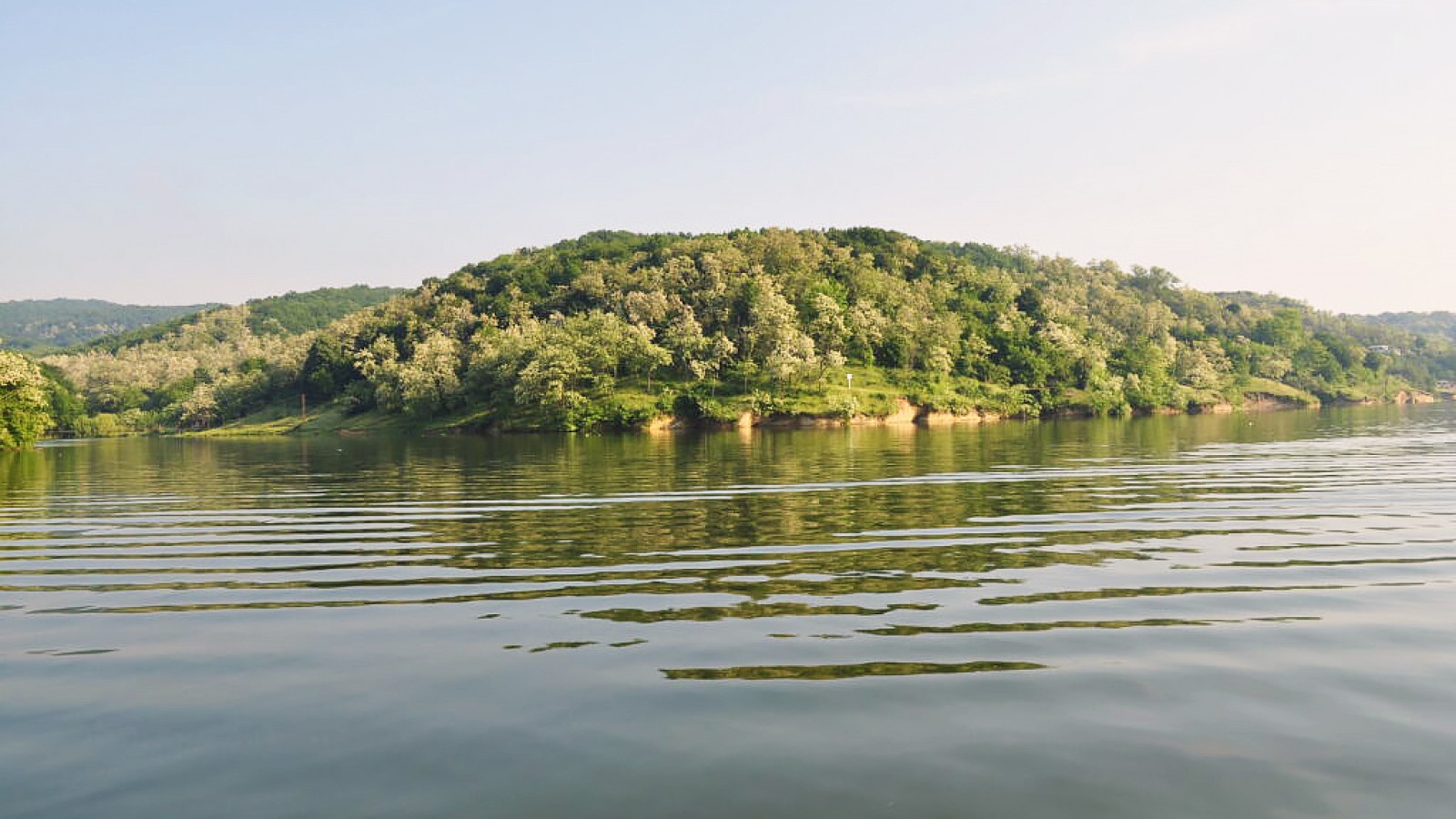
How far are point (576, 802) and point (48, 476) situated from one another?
56.7 m

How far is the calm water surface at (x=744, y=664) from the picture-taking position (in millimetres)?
7160

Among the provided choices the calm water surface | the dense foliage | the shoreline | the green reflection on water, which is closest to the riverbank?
the shoreline

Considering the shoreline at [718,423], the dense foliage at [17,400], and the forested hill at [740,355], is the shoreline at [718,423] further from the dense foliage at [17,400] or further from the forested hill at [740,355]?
the dense foliage at [17,400]

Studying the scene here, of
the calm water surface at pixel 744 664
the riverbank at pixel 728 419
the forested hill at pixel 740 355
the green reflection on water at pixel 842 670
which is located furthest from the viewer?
the forested hill at pixel 740 355

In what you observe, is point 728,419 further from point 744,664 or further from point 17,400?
point 744,664

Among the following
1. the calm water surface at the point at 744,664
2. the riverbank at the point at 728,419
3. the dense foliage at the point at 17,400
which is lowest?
the calm water surface at the point at 744,664

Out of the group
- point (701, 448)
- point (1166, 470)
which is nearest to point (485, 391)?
point (701, 448)

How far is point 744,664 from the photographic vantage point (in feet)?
34.5

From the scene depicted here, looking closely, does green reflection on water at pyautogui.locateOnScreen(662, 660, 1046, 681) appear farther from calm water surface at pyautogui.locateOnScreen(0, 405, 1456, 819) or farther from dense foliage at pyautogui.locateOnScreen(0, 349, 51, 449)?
dense foliage at pyautogui.locateOnScreen(0, 349, 51, 449)

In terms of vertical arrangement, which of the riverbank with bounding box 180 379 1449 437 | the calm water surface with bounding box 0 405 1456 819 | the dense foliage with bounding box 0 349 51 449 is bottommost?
the calm water surface with bounding box 0 405 1456 819

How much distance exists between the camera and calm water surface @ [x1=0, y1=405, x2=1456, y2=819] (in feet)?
23.5

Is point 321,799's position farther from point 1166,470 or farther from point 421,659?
point 1166,470

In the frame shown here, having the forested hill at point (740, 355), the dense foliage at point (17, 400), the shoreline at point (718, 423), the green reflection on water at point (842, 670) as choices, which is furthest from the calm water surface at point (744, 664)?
the forested hill at point (740, 355)

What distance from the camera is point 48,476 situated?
49.7 meters
